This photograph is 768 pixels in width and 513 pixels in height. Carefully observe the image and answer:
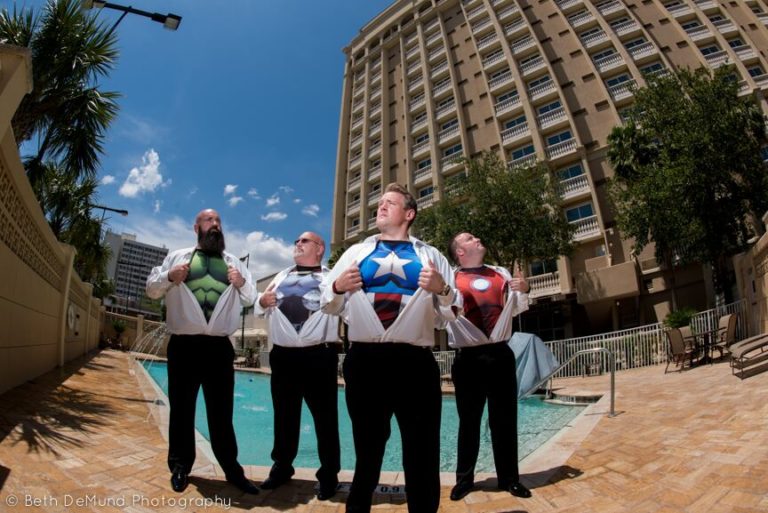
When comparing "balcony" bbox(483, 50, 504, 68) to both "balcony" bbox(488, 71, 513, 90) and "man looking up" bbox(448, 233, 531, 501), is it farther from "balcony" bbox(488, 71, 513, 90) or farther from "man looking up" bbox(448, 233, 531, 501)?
"man looking up" bbox(448, 233, 531, 501)

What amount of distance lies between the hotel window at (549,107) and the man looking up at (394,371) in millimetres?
29565

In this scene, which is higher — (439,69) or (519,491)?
(439,69)

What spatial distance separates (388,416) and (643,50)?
3343 centimetres

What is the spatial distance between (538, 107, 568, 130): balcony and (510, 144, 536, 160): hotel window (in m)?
1.53

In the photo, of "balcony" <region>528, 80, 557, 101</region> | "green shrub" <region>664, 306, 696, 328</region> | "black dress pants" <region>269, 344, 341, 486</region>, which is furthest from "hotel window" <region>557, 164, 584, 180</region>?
"black dress pants" <region>269, 344, 341, 486</region>

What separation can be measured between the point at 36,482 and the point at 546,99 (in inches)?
1223

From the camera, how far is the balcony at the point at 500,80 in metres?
29.6

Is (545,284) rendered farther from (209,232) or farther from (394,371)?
(394,371)

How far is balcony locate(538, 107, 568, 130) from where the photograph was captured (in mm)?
25922

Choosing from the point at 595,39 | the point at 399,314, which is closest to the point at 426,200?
the point at 595,39

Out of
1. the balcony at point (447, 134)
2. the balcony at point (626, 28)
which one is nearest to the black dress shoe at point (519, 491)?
the balcony at point (447, 134)

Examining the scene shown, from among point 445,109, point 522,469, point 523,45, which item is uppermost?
point 523,45

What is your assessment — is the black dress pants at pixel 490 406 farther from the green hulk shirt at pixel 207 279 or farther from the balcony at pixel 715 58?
the balcony at pixel 715 58

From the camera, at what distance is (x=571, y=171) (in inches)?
1000
